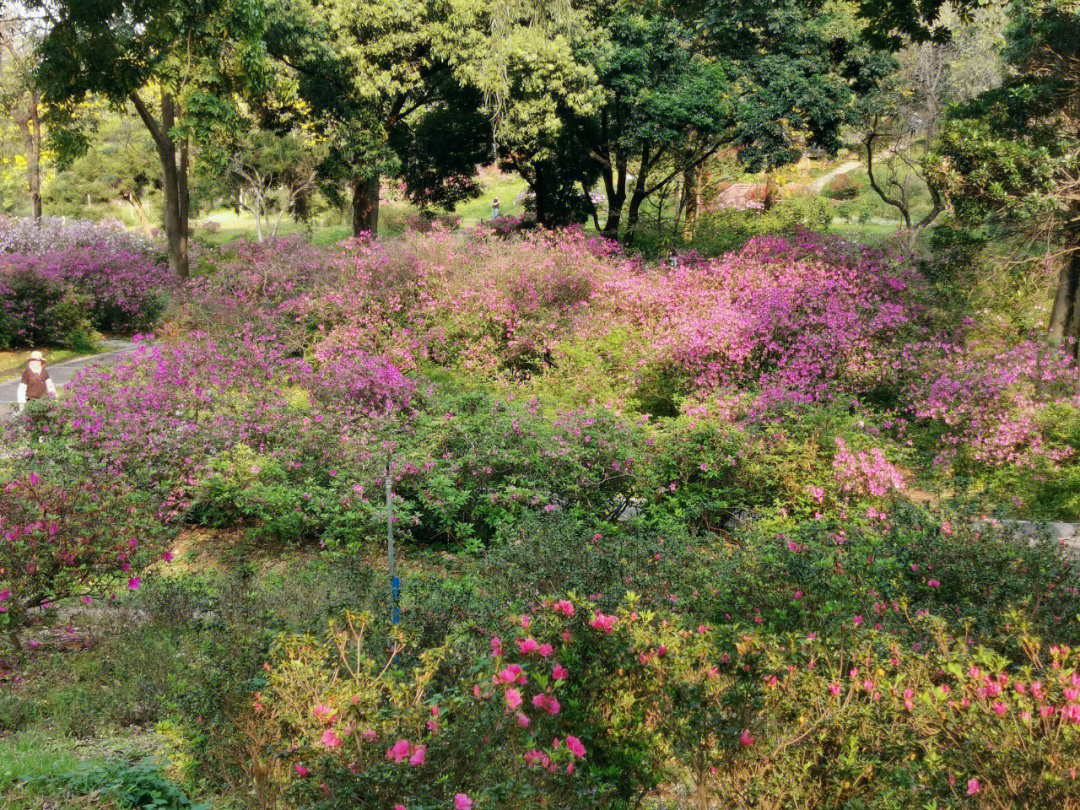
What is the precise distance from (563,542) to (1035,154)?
8.79 m

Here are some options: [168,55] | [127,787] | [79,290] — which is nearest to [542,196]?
[168,55]

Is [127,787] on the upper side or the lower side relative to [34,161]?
lower

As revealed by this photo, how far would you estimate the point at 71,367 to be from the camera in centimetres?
1555

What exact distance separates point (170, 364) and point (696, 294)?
23.6 ft

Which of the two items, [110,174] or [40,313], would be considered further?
[110,174]

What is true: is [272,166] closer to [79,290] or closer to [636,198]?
[79,290]

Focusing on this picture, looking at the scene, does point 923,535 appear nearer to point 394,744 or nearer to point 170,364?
point 394,744

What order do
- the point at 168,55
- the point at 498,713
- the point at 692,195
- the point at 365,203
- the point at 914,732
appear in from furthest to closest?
the point at 692,195 < the point at 365,203 < the point at 168,55 < the point at 914,732 < the point at 498,713

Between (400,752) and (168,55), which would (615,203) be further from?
(400,752)

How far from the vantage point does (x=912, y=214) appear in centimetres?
3194

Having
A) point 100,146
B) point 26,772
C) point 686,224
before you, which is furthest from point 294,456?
point 100,146

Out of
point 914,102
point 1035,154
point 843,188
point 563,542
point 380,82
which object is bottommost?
point 563,542

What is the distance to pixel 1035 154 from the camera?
11016 mm

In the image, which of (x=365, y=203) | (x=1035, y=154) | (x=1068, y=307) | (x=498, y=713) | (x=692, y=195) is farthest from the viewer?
(x=692, y=195)
